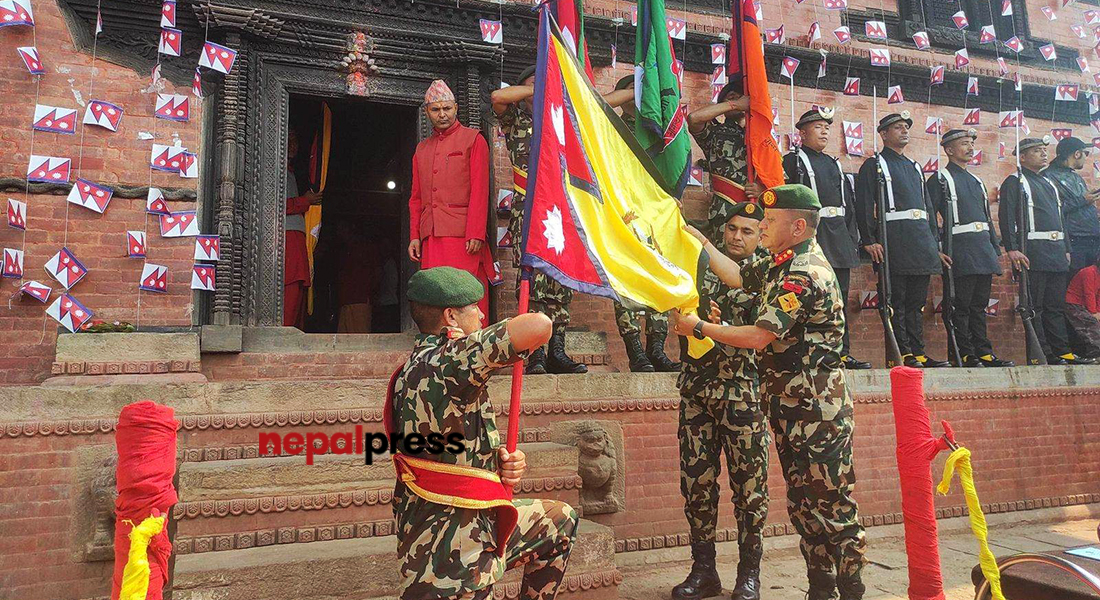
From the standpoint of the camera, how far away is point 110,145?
5770mm

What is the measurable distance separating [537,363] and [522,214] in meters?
1.22

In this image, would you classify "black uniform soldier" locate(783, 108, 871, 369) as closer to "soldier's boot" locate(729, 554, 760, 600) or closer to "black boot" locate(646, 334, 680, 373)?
"black boot" locate(646, 334, 680, 373)

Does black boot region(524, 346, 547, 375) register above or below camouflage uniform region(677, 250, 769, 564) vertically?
above

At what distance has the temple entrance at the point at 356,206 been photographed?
9070mm

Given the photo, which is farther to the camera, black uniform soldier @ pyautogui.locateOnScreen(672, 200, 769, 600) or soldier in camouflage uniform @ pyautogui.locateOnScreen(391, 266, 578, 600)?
black uniform soldier @ pyautogui.locateOnScreen(672, 200, 769, 600)

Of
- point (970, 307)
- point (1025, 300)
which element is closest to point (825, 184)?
point (970, 307)

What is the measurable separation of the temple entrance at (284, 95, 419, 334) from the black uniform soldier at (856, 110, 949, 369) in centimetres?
541

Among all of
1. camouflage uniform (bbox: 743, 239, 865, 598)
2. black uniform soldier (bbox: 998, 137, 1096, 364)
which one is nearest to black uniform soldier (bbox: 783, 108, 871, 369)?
black uniform soldier (bbox: 998, 137, 1096, 364)

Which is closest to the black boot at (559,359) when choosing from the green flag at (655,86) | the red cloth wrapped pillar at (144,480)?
the green flag at (655,86)

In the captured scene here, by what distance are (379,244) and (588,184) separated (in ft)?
26.2

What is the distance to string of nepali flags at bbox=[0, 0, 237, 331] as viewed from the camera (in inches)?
213

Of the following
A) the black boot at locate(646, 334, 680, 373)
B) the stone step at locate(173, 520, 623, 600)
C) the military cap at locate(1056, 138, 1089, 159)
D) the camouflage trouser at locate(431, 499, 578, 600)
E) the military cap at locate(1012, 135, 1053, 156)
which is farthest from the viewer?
the military cap at locate(1056, 138, 1089, 159)

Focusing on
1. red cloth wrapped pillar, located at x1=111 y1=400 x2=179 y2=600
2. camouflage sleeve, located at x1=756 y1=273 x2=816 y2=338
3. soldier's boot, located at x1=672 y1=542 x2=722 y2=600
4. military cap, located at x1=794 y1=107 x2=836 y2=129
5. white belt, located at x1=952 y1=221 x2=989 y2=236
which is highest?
military cap, located at x1=794 y1=107 x2=836 y2=129

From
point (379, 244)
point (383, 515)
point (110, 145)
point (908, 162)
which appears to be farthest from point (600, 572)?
point (379, 244)
